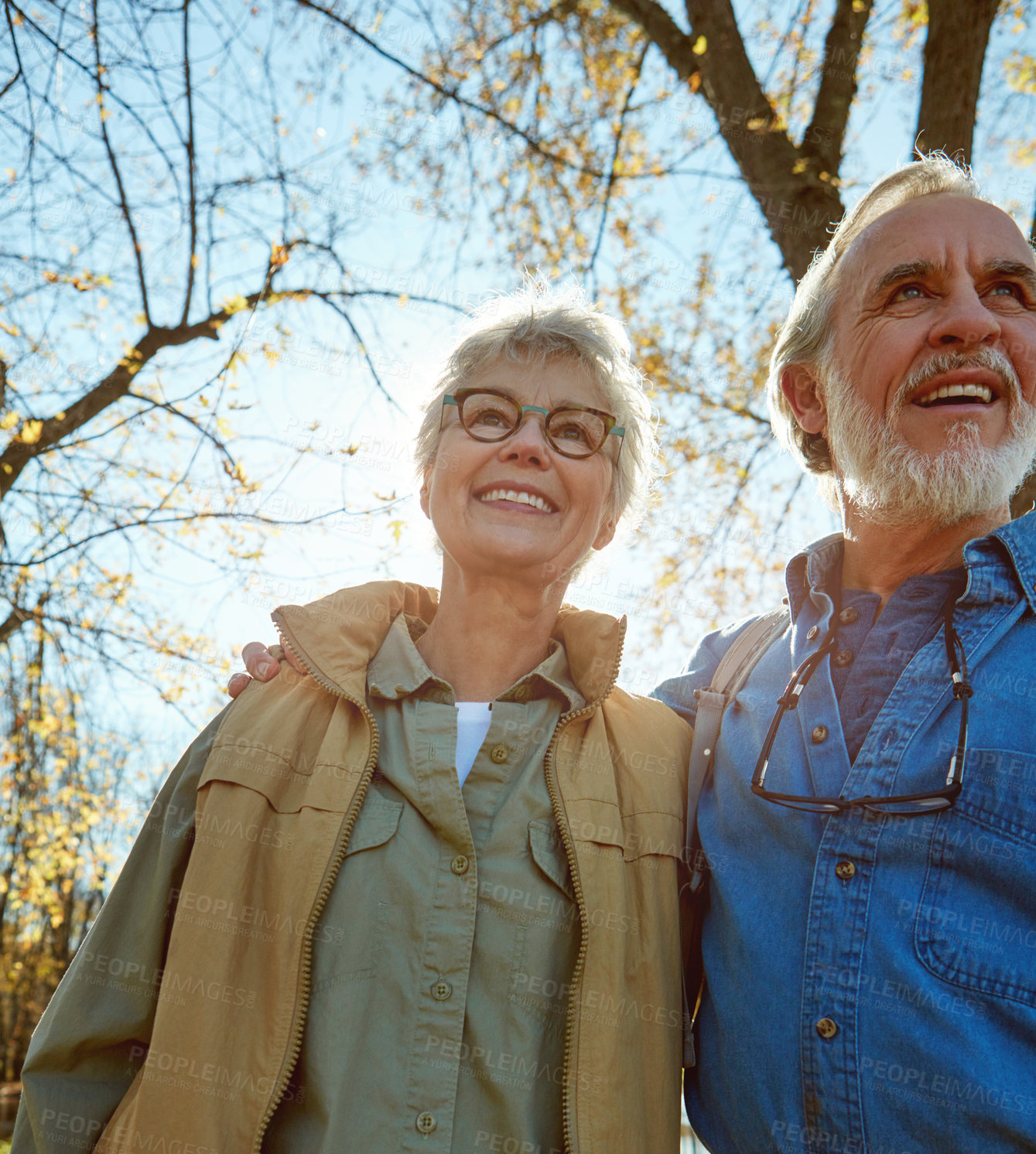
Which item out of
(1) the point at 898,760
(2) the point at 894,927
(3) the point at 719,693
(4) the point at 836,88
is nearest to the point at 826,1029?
(2) the point at 894,927

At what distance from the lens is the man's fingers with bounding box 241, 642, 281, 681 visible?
7.46 feet

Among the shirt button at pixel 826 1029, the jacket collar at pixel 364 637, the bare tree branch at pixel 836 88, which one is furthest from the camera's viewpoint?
the bare tree branch at pixel 836 88

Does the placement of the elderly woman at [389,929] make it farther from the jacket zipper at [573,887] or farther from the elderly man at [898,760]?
the elderly man at [898,760]

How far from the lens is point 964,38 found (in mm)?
3830

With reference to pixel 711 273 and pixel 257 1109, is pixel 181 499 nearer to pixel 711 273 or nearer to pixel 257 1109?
pixel 711 273

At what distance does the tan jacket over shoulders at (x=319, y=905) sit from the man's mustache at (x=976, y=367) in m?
1.03

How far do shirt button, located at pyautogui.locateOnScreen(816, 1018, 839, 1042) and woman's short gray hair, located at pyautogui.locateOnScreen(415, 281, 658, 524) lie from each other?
4.94ft

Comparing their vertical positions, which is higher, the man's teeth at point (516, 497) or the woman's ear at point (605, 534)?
the woman's ear at point (605, 534)

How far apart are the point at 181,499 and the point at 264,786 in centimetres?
408

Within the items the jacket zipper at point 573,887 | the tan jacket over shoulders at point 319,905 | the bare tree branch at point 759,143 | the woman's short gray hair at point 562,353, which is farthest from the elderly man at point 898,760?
the bare tree branch at point 759,143

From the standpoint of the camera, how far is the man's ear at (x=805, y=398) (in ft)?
8.54

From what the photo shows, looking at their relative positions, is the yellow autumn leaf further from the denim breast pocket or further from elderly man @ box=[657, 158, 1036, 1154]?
the denim breast pocket

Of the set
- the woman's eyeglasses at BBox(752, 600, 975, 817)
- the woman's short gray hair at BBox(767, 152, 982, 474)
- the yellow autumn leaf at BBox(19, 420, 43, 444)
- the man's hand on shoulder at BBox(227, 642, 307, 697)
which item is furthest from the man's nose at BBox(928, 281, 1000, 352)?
the yellow autumn leaf at BBox(19, 420, 43, 444)

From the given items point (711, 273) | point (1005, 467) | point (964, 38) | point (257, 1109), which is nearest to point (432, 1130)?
point (257, 1109)
